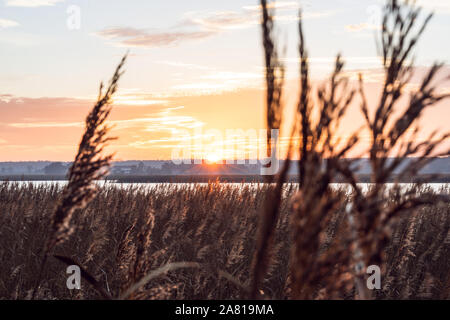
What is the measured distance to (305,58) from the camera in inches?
57.1

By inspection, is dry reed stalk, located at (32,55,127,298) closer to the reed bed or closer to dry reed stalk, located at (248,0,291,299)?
dry reed stalk, located at (248,0,291,299)

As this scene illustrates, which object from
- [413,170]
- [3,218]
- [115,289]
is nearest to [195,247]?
[115,289]

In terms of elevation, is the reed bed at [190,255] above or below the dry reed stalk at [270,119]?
below

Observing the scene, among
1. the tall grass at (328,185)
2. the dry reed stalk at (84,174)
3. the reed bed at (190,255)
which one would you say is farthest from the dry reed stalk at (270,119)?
the reed bed at (190,255)

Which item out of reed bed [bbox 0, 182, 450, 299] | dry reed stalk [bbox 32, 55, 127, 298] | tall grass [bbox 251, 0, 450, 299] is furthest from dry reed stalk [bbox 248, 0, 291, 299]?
reed bed [bbox 0, 182, 450, 299]

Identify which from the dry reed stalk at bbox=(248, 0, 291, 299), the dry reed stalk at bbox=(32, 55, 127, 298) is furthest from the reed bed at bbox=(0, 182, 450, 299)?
the dry reed stalk at bbox=(248, 0, 291, 299)

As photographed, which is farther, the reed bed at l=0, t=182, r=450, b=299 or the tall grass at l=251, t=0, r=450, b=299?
the reed bed at l=0, t=182, r=450, b=299

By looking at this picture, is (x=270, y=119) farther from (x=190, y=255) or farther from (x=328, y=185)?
(x=190, y=255)

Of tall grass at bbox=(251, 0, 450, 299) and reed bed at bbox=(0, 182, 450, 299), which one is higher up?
tall grass at bbox=(251, 0, 450, 299)

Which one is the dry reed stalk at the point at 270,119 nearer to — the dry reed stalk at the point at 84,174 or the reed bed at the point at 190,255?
the dry reed stalk at the point at 84,174

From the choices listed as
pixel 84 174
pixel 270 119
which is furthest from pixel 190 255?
pixel 270 119

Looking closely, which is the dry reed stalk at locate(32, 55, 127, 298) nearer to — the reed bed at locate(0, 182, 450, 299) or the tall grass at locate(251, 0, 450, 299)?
the tall grass at locate(251, 0, 450, 299)
